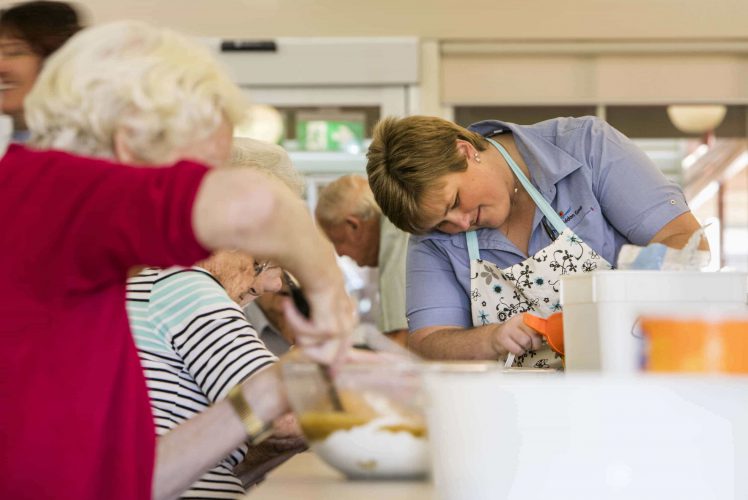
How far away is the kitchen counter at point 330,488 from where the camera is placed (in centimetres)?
98

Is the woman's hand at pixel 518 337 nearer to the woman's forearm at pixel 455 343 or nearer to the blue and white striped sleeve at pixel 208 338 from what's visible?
the woman's forearm at pixel 455 343

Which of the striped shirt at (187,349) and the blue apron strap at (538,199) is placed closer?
the striped shirt at (187,349)

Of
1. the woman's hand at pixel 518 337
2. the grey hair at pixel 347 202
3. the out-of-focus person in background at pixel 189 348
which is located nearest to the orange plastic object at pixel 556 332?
the woman's hand at pixel 518 337

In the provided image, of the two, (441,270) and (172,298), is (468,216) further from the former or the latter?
(172,298)

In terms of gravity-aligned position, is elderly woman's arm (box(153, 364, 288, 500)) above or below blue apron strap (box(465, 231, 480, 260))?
below

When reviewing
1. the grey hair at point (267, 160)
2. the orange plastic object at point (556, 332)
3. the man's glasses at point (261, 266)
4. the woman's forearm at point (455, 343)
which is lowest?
the woman's forearm at point (455, 343)

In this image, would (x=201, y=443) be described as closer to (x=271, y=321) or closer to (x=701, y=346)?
(x=701, y=346)

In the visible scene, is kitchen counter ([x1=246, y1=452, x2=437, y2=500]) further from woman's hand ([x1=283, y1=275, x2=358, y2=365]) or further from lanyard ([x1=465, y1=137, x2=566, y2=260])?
lanyard ([x1=465, y1=137, x2=566, y2=260])


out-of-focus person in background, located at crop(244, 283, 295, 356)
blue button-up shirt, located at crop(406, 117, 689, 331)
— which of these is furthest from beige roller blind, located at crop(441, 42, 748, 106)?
blue button-up shirt, located at crop(406, 117, 689, 331)

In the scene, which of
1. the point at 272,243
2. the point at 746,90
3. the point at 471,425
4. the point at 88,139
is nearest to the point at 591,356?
the point at 471,425

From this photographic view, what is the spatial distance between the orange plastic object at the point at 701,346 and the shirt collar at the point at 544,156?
0.98m

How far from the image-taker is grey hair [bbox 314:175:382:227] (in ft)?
11.7

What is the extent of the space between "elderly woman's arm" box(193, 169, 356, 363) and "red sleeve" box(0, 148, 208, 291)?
0.02m

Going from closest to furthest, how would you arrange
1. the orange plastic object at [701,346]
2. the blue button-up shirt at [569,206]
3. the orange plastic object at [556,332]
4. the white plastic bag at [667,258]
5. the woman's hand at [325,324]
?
the woman's hand at [325,324] < the orange plastic object at [701,346] < the white plastic bag at [667,258] < the orange plastic object at [556,332] < the blue button-up shirt at [569,206]
